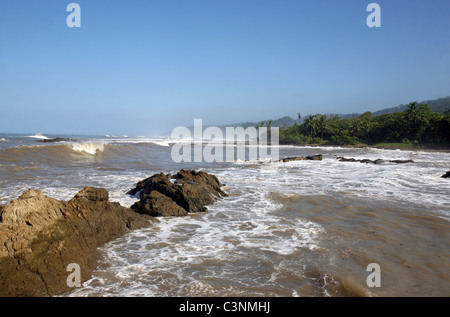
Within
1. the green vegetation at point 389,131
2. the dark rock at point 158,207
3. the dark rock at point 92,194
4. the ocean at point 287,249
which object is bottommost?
the ocean at point 287,249

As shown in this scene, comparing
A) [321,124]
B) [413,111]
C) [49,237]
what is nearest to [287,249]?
[49,237]

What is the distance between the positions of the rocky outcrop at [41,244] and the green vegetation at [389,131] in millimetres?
62196

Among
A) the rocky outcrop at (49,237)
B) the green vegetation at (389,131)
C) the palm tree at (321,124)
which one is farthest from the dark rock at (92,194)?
the palm tree at (321,124)

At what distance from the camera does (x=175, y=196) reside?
9398 mm

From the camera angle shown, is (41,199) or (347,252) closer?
(41,199)

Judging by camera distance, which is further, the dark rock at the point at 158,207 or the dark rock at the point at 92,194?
the dark rock at the point at 158,207

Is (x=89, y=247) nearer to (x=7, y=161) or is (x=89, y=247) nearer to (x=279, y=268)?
(x=279, y=268)

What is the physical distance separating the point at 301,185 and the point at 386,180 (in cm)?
495

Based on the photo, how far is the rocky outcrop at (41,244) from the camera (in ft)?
12.9

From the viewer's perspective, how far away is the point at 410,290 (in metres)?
4.21

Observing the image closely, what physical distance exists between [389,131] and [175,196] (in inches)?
2677

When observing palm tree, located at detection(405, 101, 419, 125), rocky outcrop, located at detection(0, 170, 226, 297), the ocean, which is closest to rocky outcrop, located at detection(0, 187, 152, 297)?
rocky outcrop, located at detection(0, 170, 226, 297)

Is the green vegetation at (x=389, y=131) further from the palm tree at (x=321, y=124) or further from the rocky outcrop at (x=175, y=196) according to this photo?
the rocky outcrop at (x=175, y=196)
